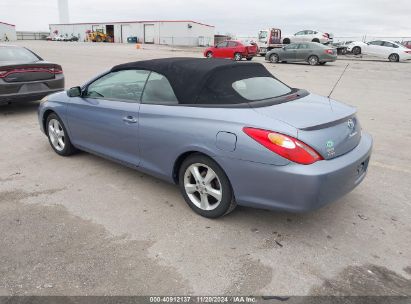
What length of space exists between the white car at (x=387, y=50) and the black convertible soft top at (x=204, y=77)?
92.4ft

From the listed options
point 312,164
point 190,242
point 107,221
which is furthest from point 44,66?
point 312,164

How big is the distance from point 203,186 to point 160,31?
68257 millimetres

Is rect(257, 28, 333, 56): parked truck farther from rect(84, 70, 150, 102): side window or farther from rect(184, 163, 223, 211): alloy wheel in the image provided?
rect(184, 163, 223, 211): alloy wheel

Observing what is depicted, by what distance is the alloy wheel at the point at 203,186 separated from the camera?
3512 millimetres

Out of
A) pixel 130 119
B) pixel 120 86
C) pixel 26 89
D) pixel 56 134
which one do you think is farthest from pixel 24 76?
pixel 130 119

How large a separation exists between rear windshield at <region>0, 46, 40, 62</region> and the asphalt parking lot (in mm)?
4025

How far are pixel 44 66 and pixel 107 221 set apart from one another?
570 centimetres

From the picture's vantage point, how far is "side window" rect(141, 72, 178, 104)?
384 cm

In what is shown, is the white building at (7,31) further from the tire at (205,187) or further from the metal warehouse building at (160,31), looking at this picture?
the tire at (205,187)

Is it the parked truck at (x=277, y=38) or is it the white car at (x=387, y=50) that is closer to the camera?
the white car at (x=387, y=50)

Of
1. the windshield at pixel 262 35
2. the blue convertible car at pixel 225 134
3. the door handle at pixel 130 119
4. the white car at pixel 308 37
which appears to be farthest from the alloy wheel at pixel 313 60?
the door handle at pixel 130 119

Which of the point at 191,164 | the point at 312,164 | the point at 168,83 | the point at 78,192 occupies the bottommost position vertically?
the point at 78,192

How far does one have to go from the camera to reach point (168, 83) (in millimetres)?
3881

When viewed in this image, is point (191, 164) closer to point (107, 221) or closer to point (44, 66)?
point (107, 221)
